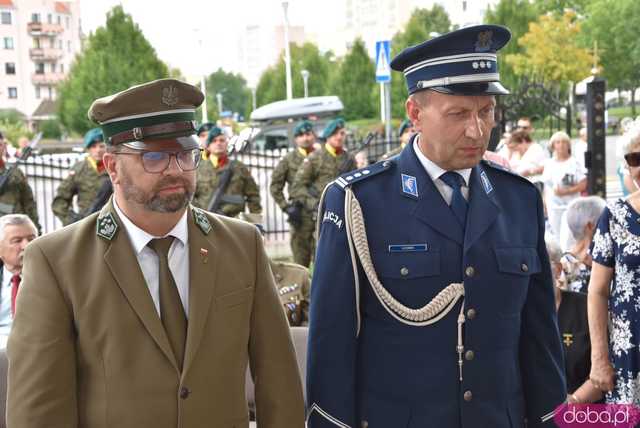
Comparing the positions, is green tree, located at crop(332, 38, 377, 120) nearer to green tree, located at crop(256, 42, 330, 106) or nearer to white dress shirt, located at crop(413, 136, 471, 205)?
green tree, located at crop(256, 42, 330, 106)

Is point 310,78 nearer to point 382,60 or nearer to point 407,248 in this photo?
point 382,60

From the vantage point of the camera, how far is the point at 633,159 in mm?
4148

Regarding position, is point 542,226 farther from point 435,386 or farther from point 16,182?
point 16,182

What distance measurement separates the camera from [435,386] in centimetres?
269

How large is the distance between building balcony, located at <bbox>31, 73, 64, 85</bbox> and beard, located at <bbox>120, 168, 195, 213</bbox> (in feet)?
329

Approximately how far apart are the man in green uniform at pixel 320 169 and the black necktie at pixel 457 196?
8.61m

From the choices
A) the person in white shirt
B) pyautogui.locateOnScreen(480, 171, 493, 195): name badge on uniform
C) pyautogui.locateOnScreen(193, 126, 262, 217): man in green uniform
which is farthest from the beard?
pyautogui.locateOnScreen(193, 126, 262, 217): man in green uniform

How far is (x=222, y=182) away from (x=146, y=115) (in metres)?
8.61

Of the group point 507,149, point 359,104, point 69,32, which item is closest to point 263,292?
point 507,149

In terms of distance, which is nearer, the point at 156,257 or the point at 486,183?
the point at 156,257

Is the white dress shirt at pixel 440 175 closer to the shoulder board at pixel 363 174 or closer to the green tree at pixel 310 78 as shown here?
the shoulder board at pixel 363 174

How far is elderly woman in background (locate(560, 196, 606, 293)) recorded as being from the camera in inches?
213

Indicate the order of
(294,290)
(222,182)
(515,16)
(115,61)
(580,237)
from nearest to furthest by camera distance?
(580,237) < (294,290) < (222,182) < (515,16) < (115,61)

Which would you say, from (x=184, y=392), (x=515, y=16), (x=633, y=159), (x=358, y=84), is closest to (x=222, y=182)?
(x=633, y=159)
